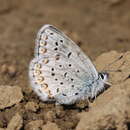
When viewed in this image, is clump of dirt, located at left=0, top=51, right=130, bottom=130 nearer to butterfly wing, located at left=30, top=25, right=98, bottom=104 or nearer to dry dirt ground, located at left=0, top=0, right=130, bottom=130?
dry dirt ground, located at left=0, top=0, right=130, bottom=130

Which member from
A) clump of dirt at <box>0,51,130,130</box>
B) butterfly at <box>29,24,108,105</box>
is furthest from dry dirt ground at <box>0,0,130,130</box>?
butterfly at <box>29,24,108,105</box>

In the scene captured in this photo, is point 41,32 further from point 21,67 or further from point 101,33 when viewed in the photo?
point 101,33

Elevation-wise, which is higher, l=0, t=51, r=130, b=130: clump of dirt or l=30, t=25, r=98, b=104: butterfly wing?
l=30, t=25, r=98, b=104: butterfly wing

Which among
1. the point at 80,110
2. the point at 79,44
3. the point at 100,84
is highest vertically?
the point at 79,44

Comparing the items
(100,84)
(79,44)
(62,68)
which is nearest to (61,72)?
(62,68)

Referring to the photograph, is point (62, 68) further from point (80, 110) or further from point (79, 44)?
point (79, 44)

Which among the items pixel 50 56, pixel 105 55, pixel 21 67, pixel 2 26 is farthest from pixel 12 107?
pixel 2 26
